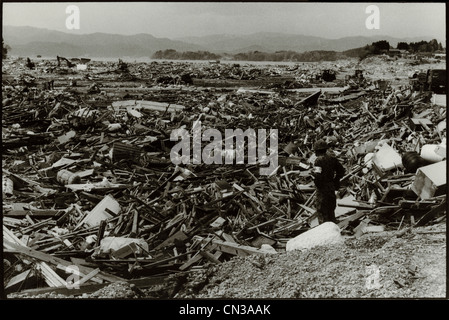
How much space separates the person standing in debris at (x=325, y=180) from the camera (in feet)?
17.4

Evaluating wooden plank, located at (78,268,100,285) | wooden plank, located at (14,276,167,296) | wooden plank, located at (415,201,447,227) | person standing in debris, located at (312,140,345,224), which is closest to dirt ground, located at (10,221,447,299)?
wooden plank, located at (14,276,167,296)

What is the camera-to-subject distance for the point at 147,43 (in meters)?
5.45

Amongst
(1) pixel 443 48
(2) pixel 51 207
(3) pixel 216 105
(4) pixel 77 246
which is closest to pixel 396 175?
(1) pixel 443 48

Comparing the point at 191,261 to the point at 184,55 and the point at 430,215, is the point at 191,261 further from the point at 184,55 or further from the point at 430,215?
the point at 430,215

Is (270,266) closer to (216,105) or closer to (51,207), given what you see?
(216,105)

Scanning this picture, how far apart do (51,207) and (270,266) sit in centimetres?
284

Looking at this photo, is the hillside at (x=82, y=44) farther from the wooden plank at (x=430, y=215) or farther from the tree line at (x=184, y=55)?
the wooden plank at (x=430, y=215)

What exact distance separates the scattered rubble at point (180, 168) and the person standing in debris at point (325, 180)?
0.57 feet

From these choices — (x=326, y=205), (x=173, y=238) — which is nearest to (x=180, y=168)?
(x=173, y=238)

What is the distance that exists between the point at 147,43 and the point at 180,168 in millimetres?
1667

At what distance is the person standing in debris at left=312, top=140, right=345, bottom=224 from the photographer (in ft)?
17.4

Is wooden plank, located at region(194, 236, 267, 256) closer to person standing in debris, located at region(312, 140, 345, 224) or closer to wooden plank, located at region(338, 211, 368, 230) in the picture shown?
person standing in debris, located at region(312, 140, 345, 224)

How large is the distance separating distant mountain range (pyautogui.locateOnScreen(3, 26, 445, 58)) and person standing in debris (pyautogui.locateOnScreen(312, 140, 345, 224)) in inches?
51.5

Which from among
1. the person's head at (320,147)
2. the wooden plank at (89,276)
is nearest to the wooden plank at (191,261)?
the wooden plank at (89,276)
